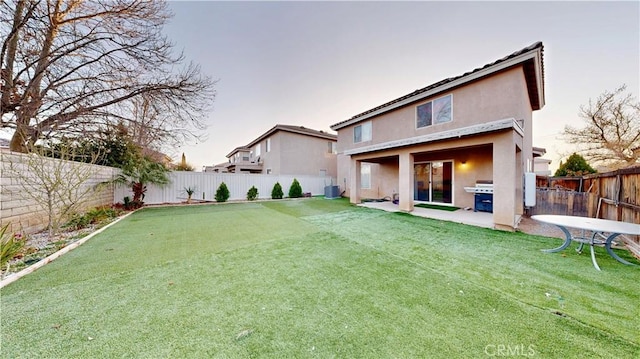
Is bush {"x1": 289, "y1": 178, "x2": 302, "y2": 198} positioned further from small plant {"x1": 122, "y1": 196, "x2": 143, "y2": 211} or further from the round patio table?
the round patio table

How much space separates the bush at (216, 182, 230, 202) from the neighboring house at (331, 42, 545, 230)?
8132mm

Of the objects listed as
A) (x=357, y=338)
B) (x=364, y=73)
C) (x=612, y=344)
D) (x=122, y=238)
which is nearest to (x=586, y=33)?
(x=364, y=73)

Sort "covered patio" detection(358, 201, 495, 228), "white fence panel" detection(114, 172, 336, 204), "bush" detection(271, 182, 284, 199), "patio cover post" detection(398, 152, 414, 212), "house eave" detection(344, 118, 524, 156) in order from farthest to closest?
"bush" detection(271, 182, 284, 199) < "white fence panel" detection(114, 172, 336, 204) < "patio cover post" detection(398, 152, 414, 212) < "covered patio" detection(358, 201, 495, 228) < "house eave" detection(344, 118, 524, 156)

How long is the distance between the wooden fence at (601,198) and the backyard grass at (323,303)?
154 cm

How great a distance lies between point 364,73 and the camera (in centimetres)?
1280

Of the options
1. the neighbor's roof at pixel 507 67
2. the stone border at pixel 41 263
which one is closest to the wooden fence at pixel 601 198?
the neighbor's roof at pixel 507 67

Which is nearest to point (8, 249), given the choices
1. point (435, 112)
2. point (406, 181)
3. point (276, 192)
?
point (406, 181)

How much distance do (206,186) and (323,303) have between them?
1336 cm

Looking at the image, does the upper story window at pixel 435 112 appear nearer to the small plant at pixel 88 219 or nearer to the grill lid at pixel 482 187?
the grill lid at pixel 482 187

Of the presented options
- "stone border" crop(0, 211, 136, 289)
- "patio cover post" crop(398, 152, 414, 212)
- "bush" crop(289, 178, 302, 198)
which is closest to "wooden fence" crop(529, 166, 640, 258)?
"patio cover post" crop(398, 152, 414, 212)

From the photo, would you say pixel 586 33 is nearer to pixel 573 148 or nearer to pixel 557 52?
pixel 557 52

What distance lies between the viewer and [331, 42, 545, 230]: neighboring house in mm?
6152

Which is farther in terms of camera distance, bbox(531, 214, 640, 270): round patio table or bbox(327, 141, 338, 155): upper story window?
bbox(327, 141, 338, 155): upper story window

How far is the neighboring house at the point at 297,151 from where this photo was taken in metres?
18.5
